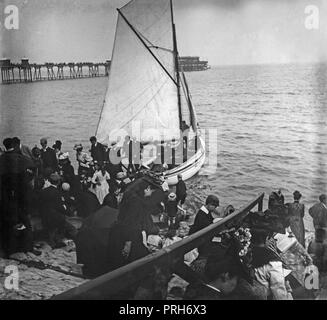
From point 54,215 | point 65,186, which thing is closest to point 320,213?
point 65,186

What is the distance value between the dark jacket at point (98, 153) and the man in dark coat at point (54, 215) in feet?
2.88

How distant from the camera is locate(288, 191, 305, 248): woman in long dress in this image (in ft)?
16.5

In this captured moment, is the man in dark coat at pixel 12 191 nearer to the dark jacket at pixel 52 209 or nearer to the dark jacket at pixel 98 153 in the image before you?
the dark jacket at pixel 52 209

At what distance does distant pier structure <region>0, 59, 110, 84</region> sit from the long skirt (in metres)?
3.57

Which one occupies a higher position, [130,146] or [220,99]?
[220,99]

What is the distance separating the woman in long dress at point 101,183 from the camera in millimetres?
5039

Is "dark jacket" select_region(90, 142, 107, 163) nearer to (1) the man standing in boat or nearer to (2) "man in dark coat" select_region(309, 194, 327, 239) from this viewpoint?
(1) the man standing in boat

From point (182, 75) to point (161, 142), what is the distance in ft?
4.67

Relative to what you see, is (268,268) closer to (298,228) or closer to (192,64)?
(298,228)

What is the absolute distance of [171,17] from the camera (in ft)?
18.9

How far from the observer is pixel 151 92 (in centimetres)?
697

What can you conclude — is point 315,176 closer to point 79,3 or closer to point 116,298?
point 116,298

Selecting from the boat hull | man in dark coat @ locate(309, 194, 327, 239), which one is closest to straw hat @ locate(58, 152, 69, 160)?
the boat hull
